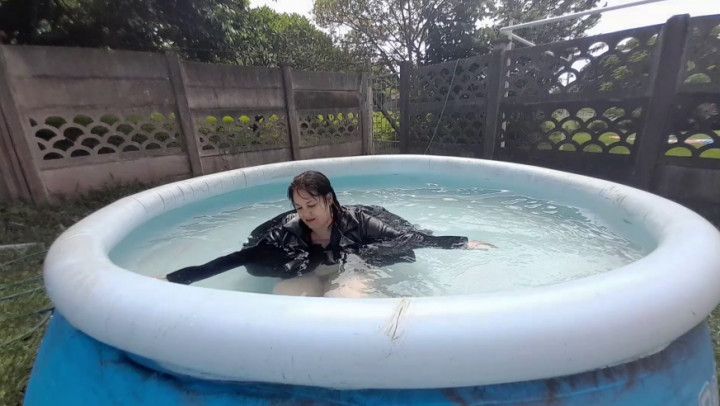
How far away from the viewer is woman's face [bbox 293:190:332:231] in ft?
6.28

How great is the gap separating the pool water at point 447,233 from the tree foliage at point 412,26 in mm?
11023

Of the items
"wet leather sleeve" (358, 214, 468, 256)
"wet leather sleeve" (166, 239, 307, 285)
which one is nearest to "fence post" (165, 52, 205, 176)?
"wet leather sleeve" (166, 239, 307, 285)

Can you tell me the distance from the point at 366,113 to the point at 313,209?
6.34 meters

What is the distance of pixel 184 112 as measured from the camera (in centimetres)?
536

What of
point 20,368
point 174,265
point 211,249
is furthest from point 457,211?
point 20,368

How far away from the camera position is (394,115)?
28.1 ft

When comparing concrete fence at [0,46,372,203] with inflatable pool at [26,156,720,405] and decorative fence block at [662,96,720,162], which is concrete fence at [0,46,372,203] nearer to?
inflatable pool at [26,156,720,405]

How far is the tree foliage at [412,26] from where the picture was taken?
1333cm

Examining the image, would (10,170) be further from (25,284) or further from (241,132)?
(241,132)

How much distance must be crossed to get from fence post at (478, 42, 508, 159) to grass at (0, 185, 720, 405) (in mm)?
4190

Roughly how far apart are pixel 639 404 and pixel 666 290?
348 mm

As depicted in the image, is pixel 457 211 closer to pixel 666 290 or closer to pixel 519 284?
pixel 519 284

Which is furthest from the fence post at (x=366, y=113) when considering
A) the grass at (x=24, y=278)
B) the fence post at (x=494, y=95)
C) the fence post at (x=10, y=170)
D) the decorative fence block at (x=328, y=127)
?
the fence post at (x=10, y=170)

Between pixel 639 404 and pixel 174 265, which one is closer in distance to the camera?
pixel 639 404
